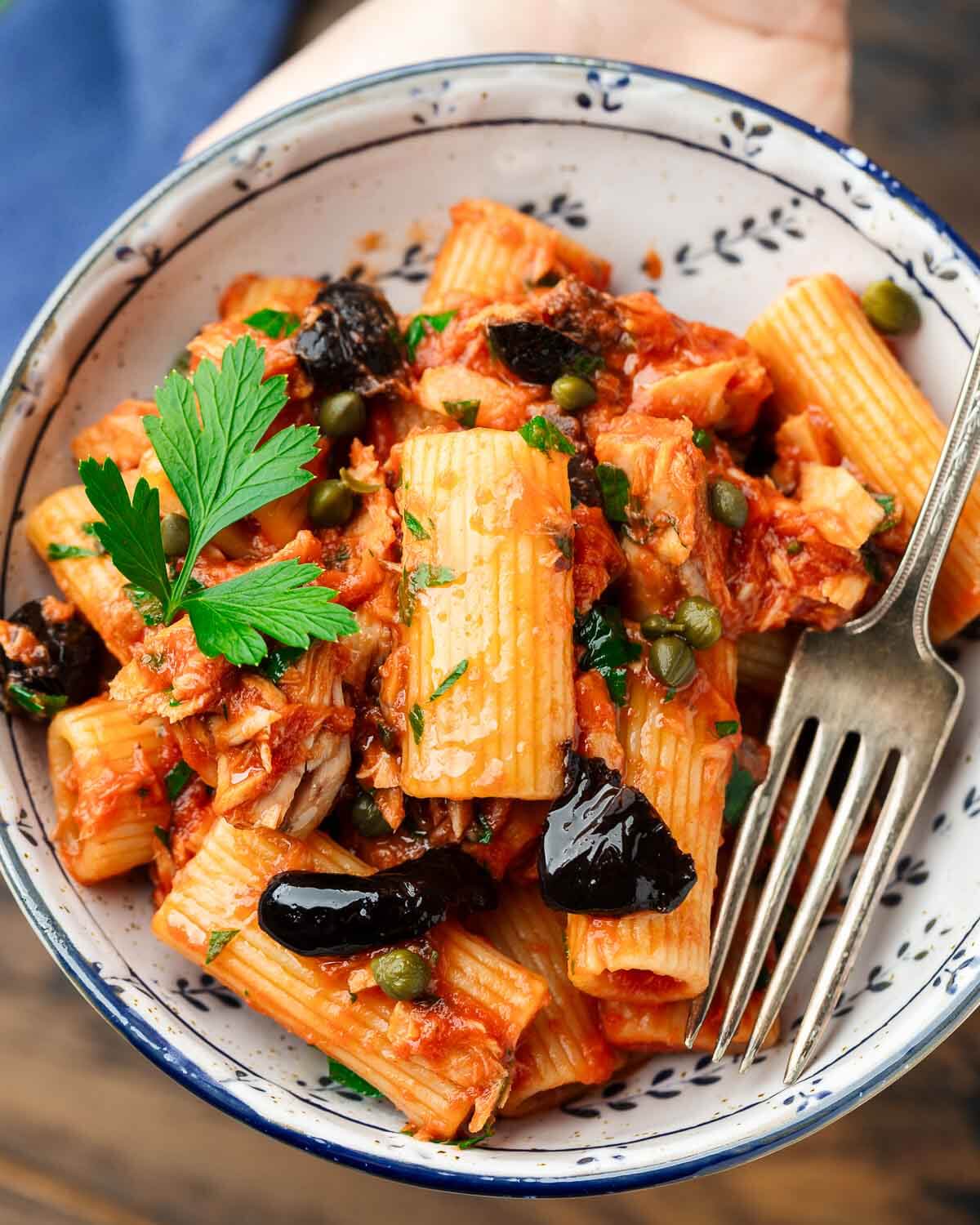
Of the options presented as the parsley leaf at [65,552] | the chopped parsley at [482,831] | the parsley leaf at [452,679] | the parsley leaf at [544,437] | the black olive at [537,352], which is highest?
the black olive at [537,352]

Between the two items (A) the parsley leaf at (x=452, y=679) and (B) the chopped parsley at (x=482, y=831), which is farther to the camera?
(B) the chopped parsley at (x=482, y=831)

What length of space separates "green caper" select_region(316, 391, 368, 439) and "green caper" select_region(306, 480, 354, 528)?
0.12 meters

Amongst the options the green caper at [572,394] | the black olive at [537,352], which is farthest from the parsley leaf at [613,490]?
the black olive at [537,352]

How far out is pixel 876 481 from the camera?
2.78 metres

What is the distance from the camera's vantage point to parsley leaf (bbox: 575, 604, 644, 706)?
96.8 inches

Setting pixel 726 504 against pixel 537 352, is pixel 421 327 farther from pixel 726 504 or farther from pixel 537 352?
pixel 726 504

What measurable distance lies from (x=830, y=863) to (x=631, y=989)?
1.76 ft

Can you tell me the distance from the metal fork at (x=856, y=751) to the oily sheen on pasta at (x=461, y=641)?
81 mm

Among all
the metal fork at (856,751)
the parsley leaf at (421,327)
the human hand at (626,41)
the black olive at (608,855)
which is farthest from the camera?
A: the human hand at (626,41)

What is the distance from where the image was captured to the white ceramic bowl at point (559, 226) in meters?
2.42

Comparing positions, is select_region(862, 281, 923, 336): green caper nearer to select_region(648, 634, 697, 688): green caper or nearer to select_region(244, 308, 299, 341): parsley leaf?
select_region(648, 634, 697, 688): green caper

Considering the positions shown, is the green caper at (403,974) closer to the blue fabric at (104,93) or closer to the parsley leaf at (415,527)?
the parsley leaf at (415,527)

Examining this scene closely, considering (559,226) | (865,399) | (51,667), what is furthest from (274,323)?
(865,399)

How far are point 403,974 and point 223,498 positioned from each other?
1.06 meters
